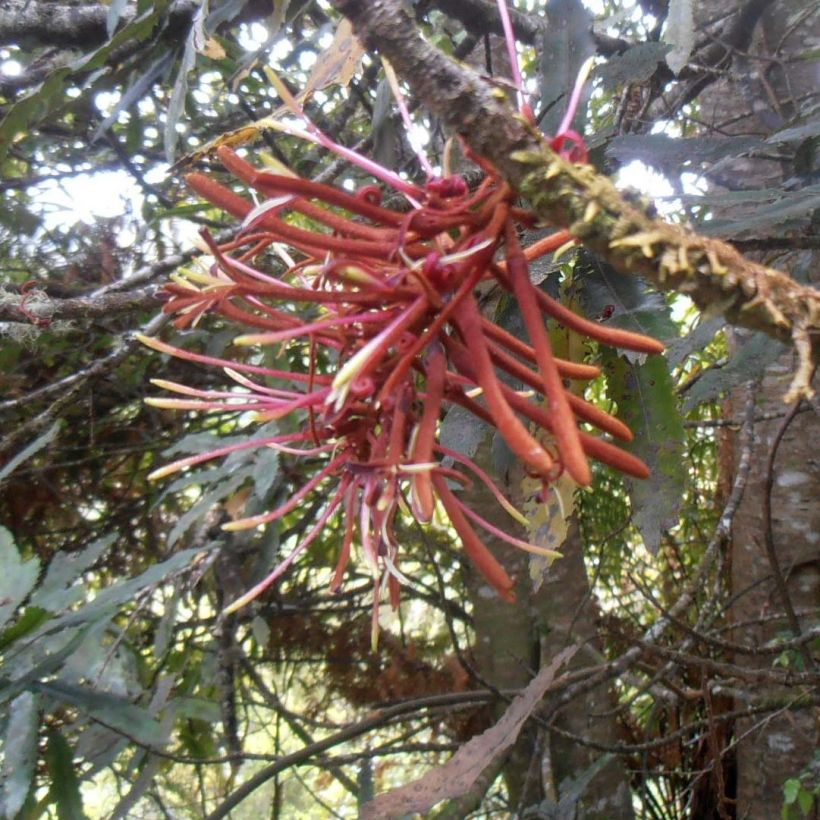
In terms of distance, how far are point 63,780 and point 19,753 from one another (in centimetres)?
8

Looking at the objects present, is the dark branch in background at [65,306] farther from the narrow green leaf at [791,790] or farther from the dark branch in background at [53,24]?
the narrow green leaf at [791,790]

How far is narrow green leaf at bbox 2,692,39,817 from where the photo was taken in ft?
2.89

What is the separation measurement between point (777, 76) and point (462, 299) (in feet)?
4.79

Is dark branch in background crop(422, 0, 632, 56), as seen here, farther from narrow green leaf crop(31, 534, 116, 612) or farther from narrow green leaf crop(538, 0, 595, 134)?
narrow green leaf crop(31, 534, 116, 612)

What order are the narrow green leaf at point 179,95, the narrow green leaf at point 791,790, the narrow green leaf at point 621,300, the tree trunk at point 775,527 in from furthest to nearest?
the tree trunk at point 775,527
the narrow green leaf at point 791,790
the narrow green leaf at point 179,95
the narrow green leaf at point 621,300

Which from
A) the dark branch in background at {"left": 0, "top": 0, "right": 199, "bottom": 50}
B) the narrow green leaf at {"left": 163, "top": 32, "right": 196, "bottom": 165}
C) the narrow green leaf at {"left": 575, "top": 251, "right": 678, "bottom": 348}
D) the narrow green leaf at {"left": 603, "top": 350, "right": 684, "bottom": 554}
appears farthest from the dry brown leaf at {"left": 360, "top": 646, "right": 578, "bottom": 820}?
the dark branch in background at {"left": 0, "top": 0, "right": 199, "bottom": 50}

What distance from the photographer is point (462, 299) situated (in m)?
0.41

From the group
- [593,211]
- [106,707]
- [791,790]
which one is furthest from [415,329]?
[791,790]

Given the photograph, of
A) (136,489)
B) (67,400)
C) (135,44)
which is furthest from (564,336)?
(136,489)

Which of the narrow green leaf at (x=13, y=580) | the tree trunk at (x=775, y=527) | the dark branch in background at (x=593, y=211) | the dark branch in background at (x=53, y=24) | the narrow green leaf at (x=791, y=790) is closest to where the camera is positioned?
the dark branch in background at (x=593, y=211)

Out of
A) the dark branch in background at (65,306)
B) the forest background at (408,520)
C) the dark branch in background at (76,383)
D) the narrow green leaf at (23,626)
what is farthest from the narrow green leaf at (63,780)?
the dark branch in background at (65,306)

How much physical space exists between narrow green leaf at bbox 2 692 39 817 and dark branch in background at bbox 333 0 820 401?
88cm

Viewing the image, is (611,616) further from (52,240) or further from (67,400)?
(52,240)

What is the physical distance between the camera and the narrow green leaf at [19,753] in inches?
34.7
